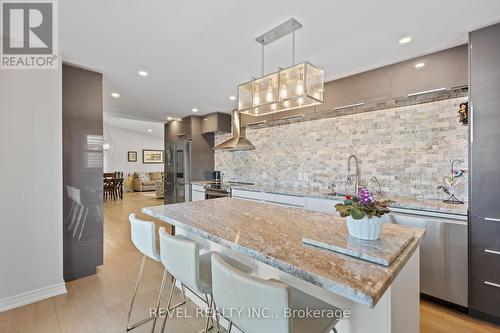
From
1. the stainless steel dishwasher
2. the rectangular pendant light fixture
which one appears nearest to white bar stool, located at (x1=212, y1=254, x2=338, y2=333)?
the rectangular pendant light fixture

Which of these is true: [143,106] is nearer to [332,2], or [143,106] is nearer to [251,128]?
[251,128]

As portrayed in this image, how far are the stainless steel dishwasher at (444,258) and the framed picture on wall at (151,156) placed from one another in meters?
11.4

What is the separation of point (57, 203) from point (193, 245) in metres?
1.96

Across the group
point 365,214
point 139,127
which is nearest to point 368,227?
point 365,214

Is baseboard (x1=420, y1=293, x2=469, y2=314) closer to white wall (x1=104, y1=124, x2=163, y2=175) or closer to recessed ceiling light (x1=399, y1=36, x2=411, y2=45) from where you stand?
recessed ceiling light (x1=399, y1=36, x2=411, y2=45)

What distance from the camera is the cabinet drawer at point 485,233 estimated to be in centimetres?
173

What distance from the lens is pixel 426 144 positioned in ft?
7.86

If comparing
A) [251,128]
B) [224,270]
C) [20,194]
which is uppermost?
[251,128]

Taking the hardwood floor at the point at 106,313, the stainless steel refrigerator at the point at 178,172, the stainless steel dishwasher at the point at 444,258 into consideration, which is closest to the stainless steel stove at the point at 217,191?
the stainless steel refrigerator at the point at 178,172

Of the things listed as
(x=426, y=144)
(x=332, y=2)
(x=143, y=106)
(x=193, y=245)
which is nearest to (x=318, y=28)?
(x=332, y=2)

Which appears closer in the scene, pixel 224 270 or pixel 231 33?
pixel 224 270

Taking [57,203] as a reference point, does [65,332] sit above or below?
below

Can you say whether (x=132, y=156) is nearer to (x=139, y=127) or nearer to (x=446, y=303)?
(x=139, y=127)

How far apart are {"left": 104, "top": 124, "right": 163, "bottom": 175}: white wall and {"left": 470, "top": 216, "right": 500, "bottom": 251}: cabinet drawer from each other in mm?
11341
